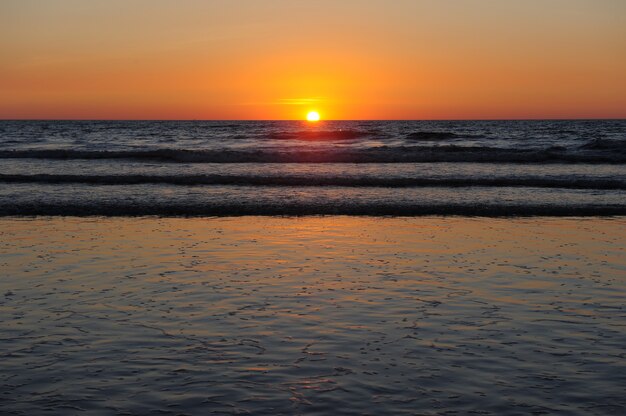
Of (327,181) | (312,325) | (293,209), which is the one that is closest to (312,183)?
(327,181)

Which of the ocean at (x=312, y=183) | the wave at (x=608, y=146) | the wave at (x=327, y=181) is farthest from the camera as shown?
the wave at (x=608, y=146)

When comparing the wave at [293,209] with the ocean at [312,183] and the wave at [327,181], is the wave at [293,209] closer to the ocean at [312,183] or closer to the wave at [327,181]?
the ocean at [312,183]

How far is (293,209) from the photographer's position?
1850 cm

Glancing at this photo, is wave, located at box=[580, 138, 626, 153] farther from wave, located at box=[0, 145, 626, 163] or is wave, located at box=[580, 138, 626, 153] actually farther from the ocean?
wave, located at box=[0, 145, 626, 163]

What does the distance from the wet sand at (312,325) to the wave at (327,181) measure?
11.8 meters

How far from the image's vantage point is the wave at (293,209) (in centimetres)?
1769

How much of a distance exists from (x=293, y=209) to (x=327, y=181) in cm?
739

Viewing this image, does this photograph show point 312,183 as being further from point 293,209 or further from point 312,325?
point 312,325

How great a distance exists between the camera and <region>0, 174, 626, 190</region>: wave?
984 inches

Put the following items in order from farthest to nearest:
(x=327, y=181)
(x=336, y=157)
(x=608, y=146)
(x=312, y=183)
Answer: (x=608, y=146)
(x=336, y=157)
(x=327, y=181)
(x=312, y=183)

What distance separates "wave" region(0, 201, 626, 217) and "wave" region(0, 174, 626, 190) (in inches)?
231

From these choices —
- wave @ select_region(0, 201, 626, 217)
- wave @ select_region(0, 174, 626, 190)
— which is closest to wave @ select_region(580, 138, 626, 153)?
wave @ select_region(0, 174, 626, 190)

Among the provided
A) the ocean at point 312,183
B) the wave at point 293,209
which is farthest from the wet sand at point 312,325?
the ocean at point 312,183

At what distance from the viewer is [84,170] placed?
102ft
